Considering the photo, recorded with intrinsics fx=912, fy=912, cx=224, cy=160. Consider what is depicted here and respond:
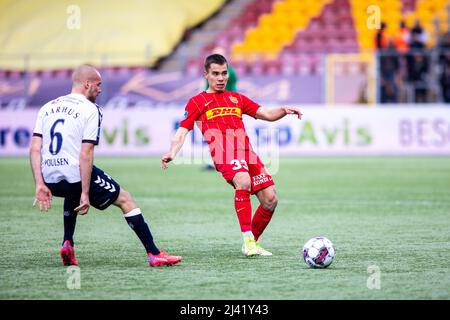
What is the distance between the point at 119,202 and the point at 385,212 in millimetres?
4989

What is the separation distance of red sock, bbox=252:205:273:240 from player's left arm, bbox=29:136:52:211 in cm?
200

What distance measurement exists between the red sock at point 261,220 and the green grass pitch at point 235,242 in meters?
0.26

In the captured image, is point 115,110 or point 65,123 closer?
point 65,123

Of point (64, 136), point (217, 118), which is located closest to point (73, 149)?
point (64, 136)

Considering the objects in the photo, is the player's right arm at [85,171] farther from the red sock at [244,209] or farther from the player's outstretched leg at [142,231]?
the red sock at [244,209]

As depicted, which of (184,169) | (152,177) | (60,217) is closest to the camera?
(60,217)

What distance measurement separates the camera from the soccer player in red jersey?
25.3ft

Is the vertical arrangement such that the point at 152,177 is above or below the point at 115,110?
below

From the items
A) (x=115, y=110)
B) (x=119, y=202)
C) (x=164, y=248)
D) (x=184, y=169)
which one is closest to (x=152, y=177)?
(x=184, y=169)

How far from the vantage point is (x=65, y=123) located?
6.80 metres

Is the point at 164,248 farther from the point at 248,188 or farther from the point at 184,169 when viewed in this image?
the point at 184,169

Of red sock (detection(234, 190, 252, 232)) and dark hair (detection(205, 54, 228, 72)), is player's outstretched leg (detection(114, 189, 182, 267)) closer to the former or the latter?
red sock (detection(234, 190, 252, 232))

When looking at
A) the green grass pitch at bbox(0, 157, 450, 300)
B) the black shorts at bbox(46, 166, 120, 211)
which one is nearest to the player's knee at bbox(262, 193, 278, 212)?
the green grass pitch at bbox(0, 157, 450, 300)

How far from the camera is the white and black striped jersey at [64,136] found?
680 cm
